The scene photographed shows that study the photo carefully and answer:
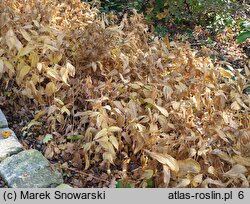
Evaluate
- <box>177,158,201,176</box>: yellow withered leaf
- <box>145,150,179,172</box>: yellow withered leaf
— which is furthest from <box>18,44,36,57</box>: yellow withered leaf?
<box>177,158,201,176</box>: yellow withered leaf

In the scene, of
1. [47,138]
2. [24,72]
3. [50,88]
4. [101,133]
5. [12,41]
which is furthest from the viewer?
[12,41]

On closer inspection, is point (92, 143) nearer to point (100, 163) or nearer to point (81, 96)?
point (100, 163)

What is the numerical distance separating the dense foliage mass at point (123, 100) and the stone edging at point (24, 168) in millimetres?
127

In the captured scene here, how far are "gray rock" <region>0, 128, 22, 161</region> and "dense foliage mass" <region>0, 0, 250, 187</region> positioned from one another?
0.60 feet

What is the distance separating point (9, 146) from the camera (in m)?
2.60

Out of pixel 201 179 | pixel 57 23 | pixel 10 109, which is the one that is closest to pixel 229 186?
pixel 201 179

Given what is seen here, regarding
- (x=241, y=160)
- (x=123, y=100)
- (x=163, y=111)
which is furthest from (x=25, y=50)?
(x=241, y=160)

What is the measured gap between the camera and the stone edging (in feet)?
7.75

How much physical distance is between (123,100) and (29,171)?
0.80 meters

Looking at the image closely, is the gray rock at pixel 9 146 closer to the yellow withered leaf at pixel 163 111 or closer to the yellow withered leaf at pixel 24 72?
the yellow withered leaf at pixel 24 72

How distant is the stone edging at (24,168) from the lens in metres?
2.36

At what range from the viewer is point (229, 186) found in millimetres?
2352

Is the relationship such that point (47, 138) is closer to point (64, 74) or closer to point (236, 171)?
point (64, 74)
